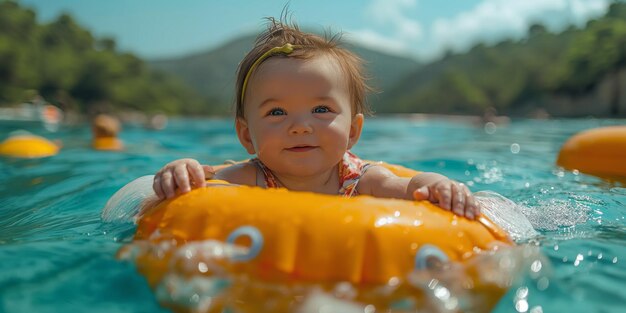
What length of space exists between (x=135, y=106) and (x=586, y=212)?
49980mm

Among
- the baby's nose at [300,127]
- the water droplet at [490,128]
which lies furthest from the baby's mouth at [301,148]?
the water droplet at [490,128]

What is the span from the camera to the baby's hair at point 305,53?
99.8 inches

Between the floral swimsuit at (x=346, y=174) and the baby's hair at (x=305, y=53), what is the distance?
27cm

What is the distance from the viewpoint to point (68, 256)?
2.16 metres

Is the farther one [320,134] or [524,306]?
[320,134]

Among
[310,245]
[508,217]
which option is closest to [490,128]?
[508,217]

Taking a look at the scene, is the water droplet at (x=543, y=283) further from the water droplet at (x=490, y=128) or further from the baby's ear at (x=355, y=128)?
the water droplet at (x=490, y=128)

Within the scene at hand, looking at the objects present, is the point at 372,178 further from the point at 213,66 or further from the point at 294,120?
the point at 213,66

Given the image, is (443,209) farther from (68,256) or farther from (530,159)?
(530,159)

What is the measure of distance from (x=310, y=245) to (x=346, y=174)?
1.13 m

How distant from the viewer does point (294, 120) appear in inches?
93.5

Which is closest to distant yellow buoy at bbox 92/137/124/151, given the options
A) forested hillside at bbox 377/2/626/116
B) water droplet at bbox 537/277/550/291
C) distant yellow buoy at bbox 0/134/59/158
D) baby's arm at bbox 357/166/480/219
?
Answer: distant yellow buoy at bbox 0/134/59/158

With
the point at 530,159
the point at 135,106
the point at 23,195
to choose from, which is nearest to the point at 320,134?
the point at 23,195

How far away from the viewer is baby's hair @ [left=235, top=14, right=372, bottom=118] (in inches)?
99.8
